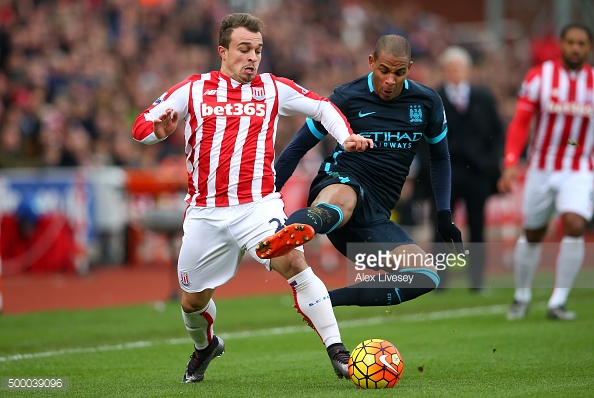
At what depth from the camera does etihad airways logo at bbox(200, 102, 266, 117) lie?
6.33m

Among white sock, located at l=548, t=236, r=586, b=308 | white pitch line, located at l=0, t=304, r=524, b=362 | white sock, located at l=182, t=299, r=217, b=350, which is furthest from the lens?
white sock, located at l=548, t=236, r=586, b=308

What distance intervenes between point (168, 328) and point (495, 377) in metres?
4.30

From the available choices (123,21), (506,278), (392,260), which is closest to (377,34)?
(123,21)

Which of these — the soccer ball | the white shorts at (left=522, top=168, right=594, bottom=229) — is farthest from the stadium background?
the soccer ball

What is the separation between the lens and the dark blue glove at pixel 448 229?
6895 mm

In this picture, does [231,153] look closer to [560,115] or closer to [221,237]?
[221,237]

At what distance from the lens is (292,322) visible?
10391 millimetres

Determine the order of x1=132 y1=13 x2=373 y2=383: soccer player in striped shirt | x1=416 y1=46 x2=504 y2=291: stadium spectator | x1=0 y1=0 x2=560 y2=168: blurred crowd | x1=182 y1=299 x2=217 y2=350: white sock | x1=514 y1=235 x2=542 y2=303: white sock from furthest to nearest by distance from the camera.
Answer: x1=0 y1=0 x2=560 y2=168: blurred crowd < x1=416 y1=46 x2=504 y2=291: stadium spectator < x1=514 y1=235 x2=542 y2=303: white sock < x1=182 y1=299 x2=217 y2=350: white sock < x1=132 y1=13 x2=373 y2=383: soccer player in striped shirt

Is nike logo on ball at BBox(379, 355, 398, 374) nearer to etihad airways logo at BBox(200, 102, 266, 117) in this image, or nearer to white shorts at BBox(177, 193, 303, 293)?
white shorts at BBox(177, 193, 303, 293)

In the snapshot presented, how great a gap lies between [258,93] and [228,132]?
326mm

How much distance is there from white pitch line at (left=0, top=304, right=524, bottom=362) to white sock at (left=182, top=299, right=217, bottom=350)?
79.5 inches

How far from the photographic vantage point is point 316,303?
6.14 metres

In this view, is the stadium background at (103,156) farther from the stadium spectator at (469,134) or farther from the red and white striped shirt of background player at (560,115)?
the red and white striped shirt of background player at (560,115)

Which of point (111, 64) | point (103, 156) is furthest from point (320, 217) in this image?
point (111, 64)
